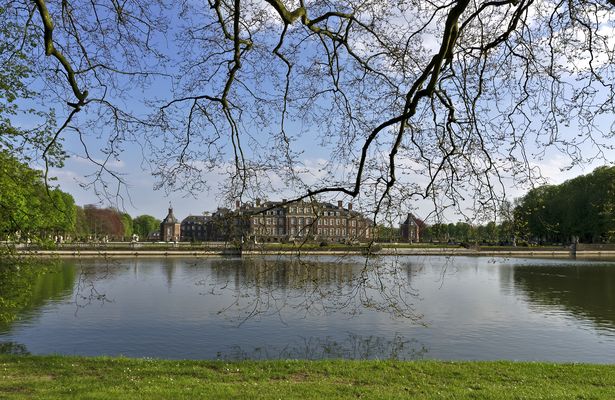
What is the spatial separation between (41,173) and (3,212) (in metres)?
0.92

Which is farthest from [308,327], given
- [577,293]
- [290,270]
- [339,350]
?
[577,293]

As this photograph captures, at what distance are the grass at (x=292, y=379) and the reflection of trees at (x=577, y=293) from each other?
342 inches

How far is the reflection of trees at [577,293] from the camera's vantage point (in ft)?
56.6

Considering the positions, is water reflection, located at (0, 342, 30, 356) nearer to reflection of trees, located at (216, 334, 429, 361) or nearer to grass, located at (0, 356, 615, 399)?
grass, located at (0, 356, 615, 399)

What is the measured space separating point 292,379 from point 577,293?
19.0 m

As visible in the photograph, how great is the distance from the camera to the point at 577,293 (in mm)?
22562

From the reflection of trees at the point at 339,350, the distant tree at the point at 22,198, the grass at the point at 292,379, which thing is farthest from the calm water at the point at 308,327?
the distant tree at the point at 22,198

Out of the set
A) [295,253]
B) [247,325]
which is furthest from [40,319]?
[295,253]

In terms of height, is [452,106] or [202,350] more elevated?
[452,106]

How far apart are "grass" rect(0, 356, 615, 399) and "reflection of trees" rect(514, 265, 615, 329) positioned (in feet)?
28.5

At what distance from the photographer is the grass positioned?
665 centimetres

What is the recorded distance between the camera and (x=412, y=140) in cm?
531

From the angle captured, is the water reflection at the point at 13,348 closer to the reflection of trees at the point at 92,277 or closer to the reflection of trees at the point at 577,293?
the reflection of trees at the point at 92,277

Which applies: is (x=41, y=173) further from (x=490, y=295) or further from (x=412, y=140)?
(x=490, y=295)
